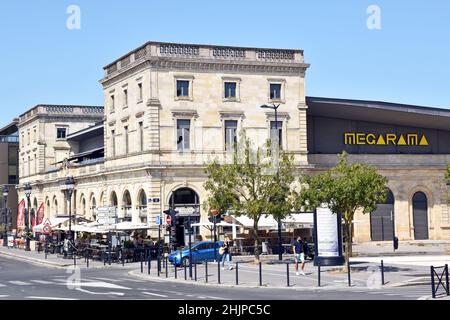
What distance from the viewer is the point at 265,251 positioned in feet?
184

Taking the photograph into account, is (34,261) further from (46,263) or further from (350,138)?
(350,138)

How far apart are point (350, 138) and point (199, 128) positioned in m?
15.0

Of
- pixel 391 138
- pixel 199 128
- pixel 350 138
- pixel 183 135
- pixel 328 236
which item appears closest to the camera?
pixel 328 236

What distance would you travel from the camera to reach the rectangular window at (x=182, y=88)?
61.3 meters

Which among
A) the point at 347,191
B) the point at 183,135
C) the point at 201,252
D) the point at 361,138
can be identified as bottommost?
the point at 201,252

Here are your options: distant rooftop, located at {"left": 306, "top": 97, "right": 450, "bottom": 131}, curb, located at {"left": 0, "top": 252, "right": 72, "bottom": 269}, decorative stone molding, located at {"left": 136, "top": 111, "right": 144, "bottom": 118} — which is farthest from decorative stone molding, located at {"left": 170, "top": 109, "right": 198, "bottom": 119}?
curb, located at {"left": 0, "top": 252, "right": 72, "bottom": 269}

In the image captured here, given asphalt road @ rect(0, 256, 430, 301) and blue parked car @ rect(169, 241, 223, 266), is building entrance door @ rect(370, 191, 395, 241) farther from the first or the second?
asphalt road @ rect(0, 256, 430, 301)

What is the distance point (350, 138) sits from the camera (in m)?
69.5

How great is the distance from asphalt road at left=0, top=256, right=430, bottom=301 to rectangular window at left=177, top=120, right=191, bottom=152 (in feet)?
68.4

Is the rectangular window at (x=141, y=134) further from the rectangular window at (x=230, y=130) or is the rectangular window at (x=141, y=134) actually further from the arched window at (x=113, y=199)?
the arched window at (x=113, y=199)

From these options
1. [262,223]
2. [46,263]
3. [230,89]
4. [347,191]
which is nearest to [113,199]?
[230,89]

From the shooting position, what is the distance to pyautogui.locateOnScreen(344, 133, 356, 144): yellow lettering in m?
69.4

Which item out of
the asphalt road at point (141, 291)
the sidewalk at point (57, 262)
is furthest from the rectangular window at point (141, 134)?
the asphalt road at point (141, 291)
